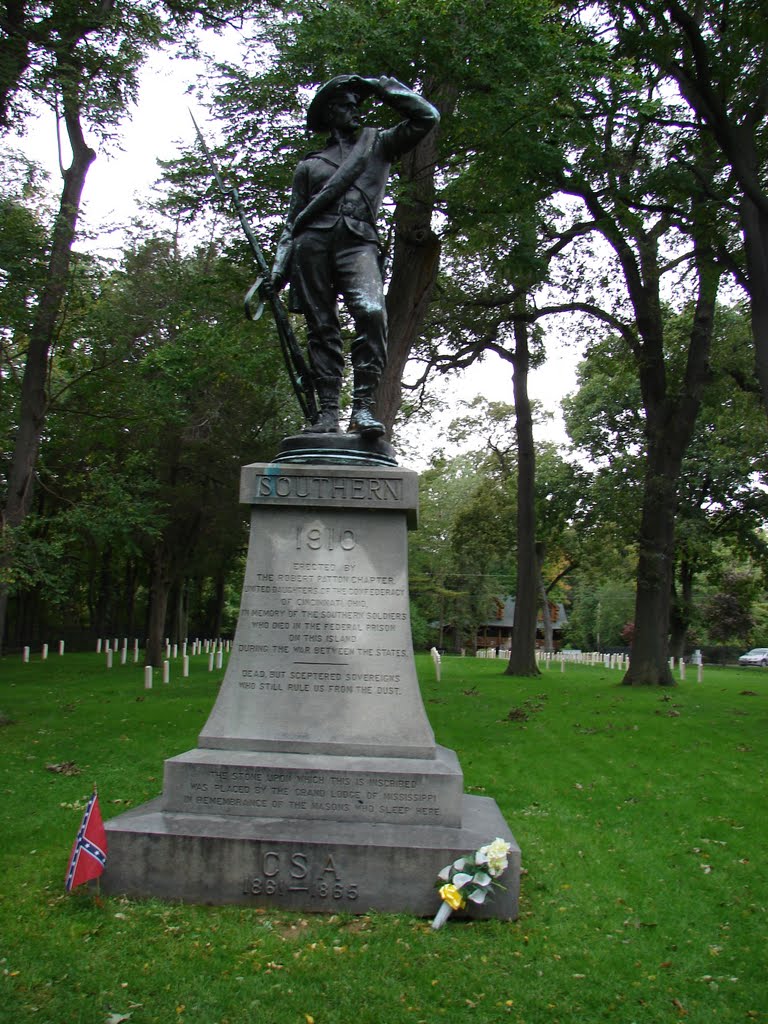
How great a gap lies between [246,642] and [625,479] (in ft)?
89.1

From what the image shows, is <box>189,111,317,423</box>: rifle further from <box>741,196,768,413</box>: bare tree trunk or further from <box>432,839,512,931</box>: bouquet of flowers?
<box>741,196,768,413</box>: bare tree trunk

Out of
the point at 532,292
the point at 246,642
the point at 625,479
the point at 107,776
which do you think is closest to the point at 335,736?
the point at 246,642

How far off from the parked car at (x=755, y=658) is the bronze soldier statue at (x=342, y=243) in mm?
57657

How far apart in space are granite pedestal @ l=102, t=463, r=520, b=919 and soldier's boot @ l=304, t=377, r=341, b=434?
72 centimetres

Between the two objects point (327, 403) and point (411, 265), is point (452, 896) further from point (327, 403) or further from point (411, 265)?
point (411, 265)

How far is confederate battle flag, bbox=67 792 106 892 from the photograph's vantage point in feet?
16.7

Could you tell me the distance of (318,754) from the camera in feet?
19.1

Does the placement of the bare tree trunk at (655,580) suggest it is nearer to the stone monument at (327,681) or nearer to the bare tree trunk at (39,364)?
the bare tree trunk at (39,364)

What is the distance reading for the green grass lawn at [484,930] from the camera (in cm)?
417

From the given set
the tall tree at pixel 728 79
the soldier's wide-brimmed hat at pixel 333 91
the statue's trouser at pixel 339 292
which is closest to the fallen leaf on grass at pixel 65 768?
the statue's trouser at pixel 339 292

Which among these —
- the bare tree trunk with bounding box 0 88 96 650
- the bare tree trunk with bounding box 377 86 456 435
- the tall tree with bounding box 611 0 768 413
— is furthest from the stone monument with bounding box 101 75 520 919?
the bare tree trunk with bounding box 0 88 96 650

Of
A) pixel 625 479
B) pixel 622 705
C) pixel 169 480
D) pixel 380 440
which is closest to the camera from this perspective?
pixel 380 440

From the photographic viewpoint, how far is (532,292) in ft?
72.4

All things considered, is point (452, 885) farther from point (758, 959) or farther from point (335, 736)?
point (758, 959)
